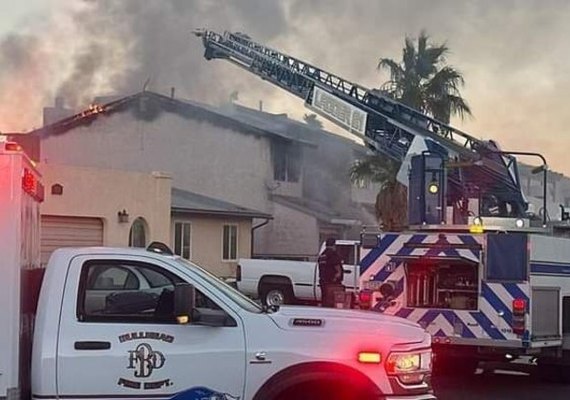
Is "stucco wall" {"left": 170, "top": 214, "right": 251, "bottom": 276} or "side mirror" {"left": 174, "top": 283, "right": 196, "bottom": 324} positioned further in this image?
"stucco wall" {"left": 170, "top": 214, "right": 251, "bottom": 276}

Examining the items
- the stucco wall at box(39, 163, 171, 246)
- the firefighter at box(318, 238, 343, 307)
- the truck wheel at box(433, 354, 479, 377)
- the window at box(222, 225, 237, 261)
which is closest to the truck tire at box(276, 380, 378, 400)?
the truck wheel at box(433, 354, 479, 377)

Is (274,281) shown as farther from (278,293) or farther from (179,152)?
(179,152)

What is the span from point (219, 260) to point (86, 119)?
7578mm

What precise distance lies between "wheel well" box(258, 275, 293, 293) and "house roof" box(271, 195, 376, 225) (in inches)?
449

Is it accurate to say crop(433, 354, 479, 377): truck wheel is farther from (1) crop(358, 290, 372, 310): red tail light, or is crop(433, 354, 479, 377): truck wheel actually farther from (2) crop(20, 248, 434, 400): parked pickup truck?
(2) crop(20, 248, 434, 400): parked pickup truck

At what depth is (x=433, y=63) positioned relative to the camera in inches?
1091

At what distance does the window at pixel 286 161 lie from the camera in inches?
1364

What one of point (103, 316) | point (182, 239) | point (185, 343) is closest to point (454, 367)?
point (185, 343)

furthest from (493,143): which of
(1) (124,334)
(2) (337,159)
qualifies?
(2) (337,159)

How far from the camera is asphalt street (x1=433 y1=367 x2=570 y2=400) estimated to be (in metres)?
10.6

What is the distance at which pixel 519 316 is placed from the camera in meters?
10.4

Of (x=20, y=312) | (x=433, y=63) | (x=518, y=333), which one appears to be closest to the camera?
(x=20, y=312)

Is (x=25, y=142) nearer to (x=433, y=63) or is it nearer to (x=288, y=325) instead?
(x=288, y=325)

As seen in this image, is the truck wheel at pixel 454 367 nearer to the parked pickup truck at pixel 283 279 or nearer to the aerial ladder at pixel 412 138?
the aerial ladder at pixel 412 138
